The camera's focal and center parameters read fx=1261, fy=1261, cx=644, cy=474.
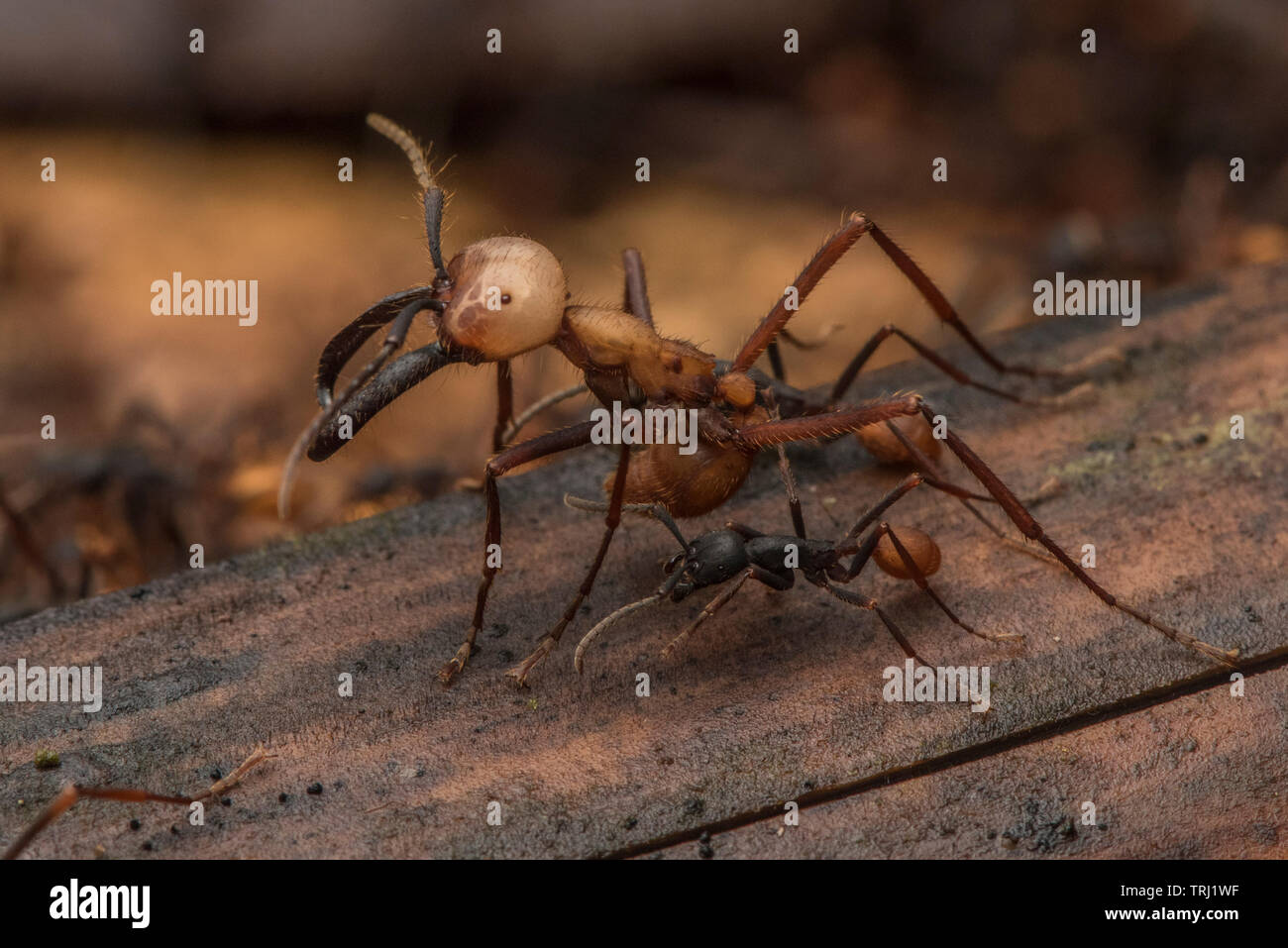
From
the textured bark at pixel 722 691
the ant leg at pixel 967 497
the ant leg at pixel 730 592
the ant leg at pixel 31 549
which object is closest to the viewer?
the textured bark at pixel 722 691

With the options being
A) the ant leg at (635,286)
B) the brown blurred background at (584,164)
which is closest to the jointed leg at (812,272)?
the ant leg at (635,286)

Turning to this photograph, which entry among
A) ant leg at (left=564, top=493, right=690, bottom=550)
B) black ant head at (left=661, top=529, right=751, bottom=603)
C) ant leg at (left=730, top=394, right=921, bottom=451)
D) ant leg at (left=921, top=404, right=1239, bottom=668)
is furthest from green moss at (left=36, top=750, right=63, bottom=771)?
ant leg at (left=921, top=404, right=1239, bottom=668)

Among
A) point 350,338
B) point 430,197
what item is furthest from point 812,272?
point 350,338

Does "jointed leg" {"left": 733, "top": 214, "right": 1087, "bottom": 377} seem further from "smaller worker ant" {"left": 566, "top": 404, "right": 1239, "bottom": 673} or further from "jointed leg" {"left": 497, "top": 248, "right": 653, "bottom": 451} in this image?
"smaller worker ant" {"left": 566, "top": 404, "right": 1239, "bottom": 673}

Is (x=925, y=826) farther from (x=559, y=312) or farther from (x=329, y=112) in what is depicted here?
(x=329, y=112)

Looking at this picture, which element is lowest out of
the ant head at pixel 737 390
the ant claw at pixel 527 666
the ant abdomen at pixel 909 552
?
the ant claw at pixel 527 666

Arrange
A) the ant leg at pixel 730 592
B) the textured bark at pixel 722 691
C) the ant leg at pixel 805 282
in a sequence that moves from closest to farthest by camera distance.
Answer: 1. the textured bark at pixel 722 691
2. the ant leg at pixel 730 592
3. the ant leg at pixel 805 282

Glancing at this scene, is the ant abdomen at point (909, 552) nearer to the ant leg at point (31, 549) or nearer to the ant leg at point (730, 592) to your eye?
the ant leg at point (730, 592)
